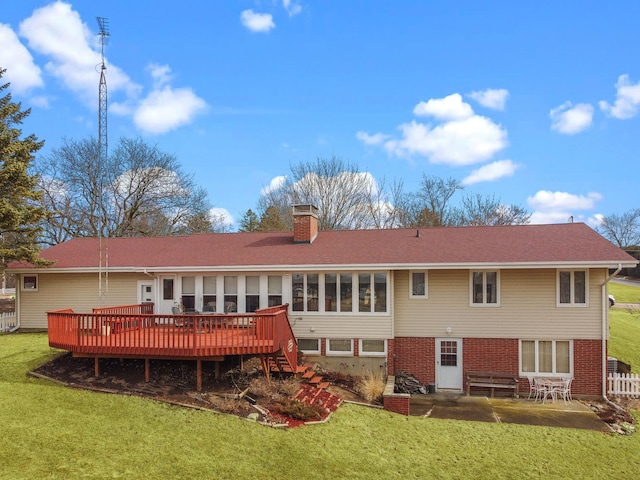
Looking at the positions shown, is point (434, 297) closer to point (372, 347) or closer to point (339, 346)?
point (372, 347)

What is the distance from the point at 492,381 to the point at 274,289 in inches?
312

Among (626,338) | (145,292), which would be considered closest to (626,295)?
(626,338)

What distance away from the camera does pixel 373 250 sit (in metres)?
16.2

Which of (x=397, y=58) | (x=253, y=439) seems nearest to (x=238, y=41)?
(x=397, y=58)

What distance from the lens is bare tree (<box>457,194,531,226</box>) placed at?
42094 millimetres

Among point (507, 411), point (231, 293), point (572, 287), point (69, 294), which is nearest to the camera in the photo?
point (507, 411)

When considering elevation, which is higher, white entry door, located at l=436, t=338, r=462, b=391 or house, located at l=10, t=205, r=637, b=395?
house, located at l=10, t=205, r=637, b=395

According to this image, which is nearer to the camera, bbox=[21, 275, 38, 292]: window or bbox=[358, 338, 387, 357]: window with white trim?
bbox=[358, 338, 387, 357]: window with white trim

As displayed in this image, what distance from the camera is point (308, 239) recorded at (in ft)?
57.8

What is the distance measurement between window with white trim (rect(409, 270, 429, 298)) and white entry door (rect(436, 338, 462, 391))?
1.68 m

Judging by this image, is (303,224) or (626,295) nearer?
(303,224)

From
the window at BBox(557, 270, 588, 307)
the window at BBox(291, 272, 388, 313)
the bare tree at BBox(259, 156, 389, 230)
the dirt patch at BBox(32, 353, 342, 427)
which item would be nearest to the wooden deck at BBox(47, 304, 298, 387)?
the dirt patch at BBox(32, 353, 342, 427)

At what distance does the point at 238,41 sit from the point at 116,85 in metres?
4.77

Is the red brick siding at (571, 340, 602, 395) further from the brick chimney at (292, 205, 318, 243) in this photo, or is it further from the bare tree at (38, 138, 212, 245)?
the bare tree at (38, 138, 212, 245)
